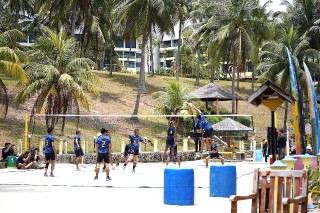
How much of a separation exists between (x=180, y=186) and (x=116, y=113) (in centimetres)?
3750

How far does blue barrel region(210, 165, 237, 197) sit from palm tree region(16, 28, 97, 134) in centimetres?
2301

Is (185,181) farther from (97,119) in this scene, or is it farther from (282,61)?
(282,61)

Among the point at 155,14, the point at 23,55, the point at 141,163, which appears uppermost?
the point at 155,14

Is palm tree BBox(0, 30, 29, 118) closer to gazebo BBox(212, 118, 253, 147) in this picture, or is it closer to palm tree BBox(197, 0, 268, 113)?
gazebo BBox(212, 118, 253, 147)

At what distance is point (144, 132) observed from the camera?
155 ft

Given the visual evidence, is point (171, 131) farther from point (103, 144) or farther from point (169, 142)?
point (103, 144)

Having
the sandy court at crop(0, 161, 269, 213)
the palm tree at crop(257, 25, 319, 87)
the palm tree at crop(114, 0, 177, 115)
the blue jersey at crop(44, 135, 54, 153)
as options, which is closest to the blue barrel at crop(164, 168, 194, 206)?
the sandy court at crop(0, 161, 269, 213)

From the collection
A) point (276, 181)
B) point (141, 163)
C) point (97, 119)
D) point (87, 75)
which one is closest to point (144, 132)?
point (97, 119)

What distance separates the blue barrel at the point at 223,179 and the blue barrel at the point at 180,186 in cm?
149

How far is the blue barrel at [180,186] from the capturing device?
574 inches

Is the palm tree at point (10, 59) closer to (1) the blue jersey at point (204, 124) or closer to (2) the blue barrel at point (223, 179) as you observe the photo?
(1) the blue jersey at point (204, 124)

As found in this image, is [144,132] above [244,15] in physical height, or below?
below

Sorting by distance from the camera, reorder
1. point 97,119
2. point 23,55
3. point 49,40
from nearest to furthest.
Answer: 1. point 23,55
2. point 49,40
3. point 97,119

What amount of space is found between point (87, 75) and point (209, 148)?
12.6 m
